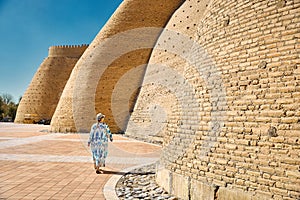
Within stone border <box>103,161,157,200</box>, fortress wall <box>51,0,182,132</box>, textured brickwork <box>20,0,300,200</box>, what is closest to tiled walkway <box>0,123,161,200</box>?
stone border <box>103,161,157,200</box>

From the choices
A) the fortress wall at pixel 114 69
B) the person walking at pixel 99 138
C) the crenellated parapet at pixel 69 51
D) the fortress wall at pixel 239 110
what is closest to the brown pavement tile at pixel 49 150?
the person walking at pixel 99 138

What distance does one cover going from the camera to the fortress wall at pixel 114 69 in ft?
53.9

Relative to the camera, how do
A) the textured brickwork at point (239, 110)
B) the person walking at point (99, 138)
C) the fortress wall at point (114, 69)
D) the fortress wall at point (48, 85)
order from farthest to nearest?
the fortress wall at point (48, 85), the fortress wall at point (114, 69), the person walking at point (99, 138), the textured brickwork at point (239, 110)

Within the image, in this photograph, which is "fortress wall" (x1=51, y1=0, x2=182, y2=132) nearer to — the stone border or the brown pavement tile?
the brown pavement tile

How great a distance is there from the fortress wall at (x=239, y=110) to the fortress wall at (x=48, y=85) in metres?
26.4

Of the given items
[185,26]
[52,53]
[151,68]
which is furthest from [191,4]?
[52,53]

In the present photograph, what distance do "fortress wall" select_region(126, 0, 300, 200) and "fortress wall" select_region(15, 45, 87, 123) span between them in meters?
26.4

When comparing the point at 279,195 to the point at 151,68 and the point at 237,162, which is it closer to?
the point at 237,162

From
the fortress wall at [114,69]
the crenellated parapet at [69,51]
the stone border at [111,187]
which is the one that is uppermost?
the crenellated parapet at [69,51]

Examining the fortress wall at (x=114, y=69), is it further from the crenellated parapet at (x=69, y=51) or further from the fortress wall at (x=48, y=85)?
the crenellated parapet at (x=69, y=51)

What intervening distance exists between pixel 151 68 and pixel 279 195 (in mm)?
12513

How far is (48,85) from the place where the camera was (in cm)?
2977

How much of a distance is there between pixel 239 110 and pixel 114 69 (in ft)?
44.7

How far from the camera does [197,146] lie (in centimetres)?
431
